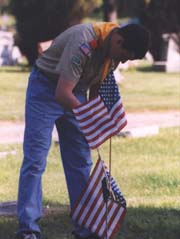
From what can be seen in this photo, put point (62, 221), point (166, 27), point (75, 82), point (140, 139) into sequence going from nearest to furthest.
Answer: point (75, 82) → point (62, 221) → point (140, 139) → point (166, 27)

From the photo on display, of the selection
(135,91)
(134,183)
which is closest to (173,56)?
(135,91)

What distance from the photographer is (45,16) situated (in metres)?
21.4

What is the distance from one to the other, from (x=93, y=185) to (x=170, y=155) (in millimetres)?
4208

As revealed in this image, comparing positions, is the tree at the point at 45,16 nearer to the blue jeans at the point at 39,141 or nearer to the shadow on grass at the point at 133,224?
the shadow on grass at the point at 133,224

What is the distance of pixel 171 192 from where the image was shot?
7.12m

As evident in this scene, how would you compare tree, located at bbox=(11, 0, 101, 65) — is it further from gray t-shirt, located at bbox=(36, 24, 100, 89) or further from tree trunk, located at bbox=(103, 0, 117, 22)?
gray t-shirt, located at bbox=(36, 24, 100, 89)

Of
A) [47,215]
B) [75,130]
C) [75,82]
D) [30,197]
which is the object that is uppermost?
[75,82]

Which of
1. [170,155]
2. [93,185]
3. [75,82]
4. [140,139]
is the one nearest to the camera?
[75,82]

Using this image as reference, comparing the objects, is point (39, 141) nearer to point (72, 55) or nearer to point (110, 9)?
point (72, 55)

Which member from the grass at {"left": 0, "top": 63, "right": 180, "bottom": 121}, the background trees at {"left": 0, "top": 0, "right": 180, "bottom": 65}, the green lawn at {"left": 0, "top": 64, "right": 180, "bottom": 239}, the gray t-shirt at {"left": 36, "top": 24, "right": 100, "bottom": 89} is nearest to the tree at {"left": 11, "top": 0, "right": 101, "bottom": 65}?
the background trees at {"left": 0, "top": 0, "right": 180, "bottom": 65}

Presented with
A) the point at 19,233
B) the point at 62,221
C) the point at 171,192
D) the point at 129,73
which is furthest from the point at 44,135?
the point at 129,73

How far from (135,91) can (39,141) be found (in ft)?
37.8

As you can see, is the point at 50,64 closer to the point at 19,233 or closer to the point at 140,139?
→ the point at 19,233

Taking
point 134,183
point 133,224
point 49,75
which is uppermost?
point 49,75
